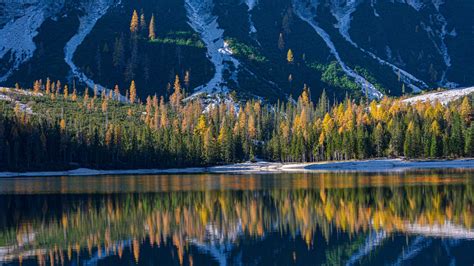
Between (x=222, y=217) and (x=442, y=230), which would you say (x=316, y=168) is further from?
(x=442, y=230)

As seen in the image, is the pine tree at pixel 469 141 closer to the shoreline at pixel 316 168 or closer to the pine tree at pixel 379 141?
the shoreline at pixel 316 168

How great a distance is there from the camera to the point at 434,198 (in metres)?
58.2

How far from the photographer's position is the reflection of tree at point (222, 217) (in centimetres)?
4091

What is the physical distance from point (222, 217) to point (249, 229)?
6.65 meters

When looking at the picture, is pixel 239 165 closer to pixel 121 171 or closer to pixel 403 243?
pixel 121 171

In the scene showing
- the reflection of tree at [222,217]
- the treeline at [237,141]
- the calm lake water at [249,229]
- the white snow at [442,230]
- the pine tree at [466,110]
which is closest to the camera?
the calm lake water at [249,229]

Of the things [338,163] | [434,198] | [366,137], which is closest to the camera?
[434,198]

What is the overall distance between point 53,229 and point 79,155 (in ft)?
380

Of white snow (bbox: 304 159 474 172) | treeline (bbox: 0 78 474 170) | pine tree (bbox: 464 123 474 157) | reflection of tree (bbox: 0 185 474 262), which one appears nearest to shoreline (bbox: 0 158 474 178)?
white snow (bbox: 304 159 474 172)

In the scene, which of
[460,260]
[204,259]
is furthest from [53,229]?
[460,260]

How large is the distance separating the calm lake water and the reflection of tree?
8cm

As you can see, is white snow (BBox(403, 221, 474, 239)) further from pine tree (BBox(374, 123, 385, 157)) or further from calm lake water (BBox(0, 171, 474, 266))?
pine tree (BBox(374, 123, 385, 157))

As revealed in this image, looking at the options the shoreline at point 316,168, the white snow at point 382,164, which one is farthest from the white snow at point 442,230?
the white snow at point 382,164

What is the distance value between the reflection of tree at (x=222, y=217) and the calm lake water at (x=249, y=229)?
76 millimetres
